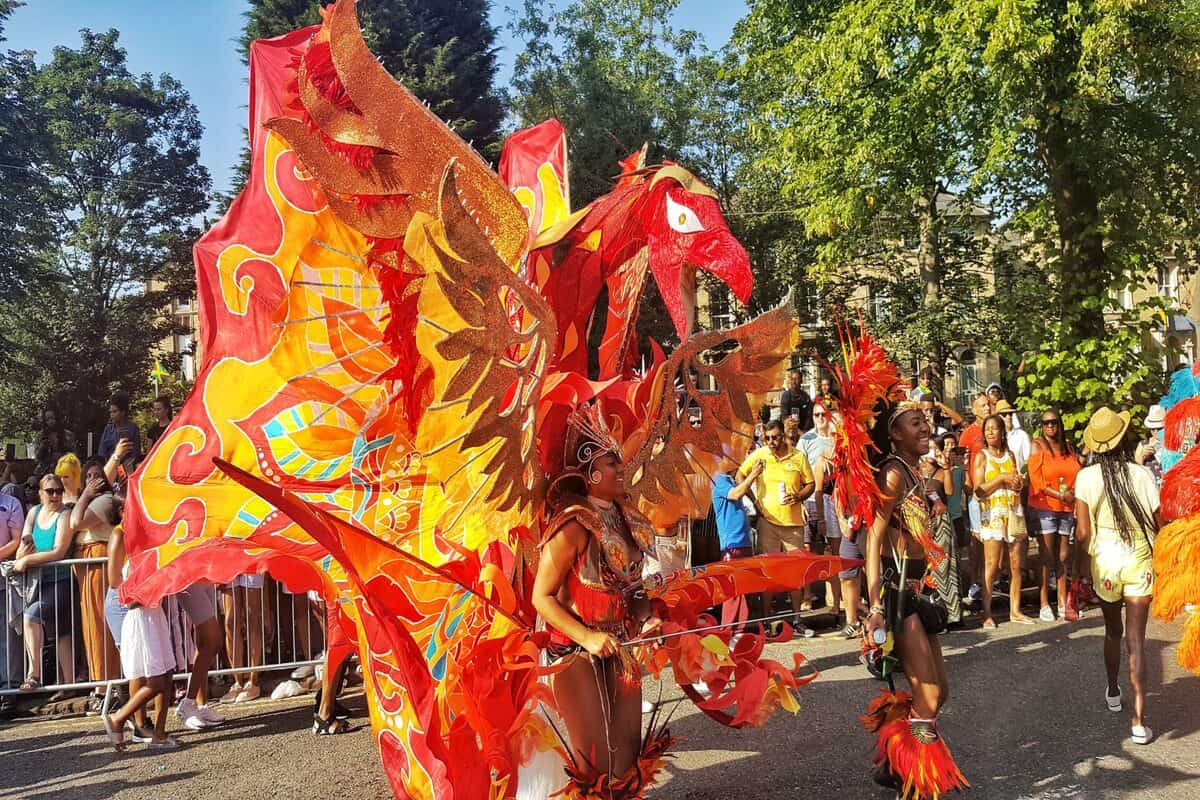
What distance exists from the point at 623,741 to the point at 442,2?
1981 centimetres

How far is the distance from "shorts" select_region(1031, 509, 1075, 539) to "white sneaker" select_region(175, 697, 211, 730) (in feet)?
23.0

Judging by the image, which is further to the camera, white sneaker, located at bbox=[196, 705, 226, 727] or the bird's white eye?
white sneaker, located at bbox=[196, 705, 226, 727]

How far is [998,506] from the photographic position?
8359mm

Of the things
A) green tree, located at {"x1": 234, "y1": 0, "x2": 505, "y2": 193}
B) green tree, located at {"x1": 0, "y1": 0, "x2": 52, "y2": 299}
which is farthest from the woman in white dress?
green tree, located at {"x1": 0, "y1": 0, "x2": 52, "y2": 299}

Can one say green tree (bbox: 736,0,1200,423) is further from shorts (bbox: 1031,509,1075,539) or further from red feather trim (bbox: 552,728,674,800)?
red feather trim (bbox: 552,728,674,800)

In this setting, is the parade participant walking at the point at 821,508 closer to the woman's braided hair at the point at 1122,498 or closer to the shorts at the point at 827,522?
the shorts at the point at 827,522

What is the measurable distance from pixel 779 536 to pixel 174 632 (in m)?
4.92

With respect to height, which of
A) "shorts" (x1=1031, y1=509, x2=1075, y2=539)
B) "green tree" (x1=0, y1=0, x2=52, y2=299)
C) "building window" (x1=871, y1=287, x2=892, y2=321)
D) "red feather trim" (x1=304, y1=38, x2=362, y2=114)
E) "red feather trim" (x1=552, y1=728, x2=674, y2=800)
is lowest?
"red feather trim" (x1=552, y1=728, x2=674, y2=800)

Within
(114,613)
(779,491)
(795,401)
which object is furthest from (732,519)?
(795,401)

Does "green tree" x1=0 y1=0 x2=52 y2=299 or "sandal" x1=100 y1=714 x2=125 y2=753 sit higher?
"green tree" x1=0 y1=0 x2=52 y2=299

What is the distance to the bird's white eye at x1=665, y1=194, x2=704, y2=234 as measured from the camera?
4031 millimetres

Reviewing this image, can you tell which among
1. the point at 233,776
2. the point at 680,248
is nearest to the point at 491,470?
the point at 680,248

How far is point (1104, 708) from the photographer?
5668mm

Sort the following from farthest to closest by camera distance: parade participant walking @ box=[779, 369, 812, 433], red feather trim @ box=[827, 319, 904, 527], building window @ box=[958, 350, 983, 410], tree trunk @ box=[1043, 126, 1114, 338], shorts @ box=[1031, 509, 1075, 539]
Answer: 1. building window @ box=[958, 350, 983, 410]
2. parade participant walking @ box=[779, 369, 812, 433]
3. tree trunk @ box=[1043, 126, 1114, 338]
4. shorts @ box=[1031, 509, 1075, 539]
5. red feather trim @ box=[827, 319, 904, 527]
